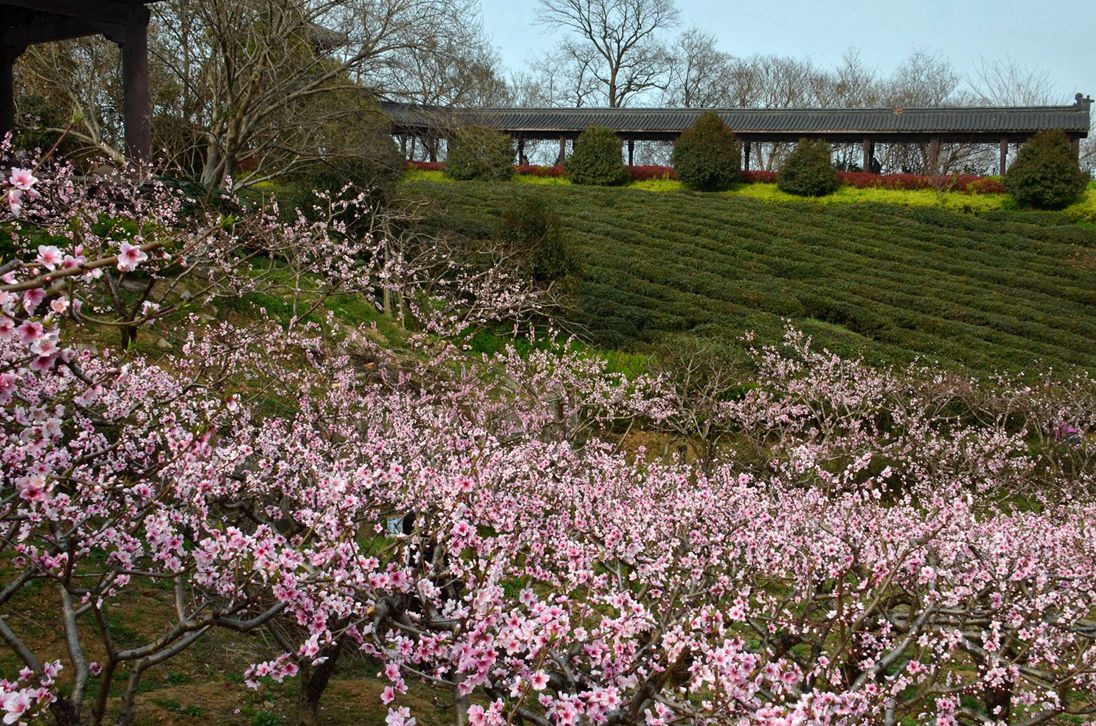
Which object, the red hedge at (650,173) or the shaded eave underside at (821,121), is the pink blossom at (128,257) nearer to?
the shaded eave underside at (821,121)

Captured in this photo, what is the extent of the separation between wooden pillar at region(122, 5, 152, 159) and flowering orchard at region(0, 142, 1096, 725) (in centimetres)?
77

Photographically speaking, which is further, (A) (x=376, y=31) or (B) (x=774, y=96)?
(B) (x=774, y=96)

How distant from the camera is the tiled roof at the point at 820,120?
33.6 metres

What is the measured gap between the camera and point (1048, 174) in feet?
98.2

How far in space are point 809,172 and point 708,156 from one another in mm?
3736

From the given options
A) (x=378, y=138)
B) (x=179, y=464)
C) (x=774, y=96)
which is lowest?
(x=179, y=464)

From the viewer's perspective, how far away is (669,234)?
2664cm

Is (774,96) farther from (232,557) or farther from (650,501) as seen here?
(232,557)

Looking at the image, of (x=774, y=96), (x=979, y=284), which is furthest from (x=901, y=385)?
(x=774, y=96)

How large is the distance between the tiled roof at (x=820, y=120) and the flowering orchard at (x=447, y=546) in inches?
955

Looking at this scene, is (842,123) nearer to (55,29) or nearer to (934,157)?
(934,157)

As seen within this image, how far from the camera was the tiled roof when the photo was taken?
33.6 metres

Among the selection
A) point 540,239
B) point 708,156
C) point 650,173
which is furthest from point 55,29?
point 650,173

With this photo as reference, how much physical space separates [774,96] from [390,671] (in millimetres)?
59463
